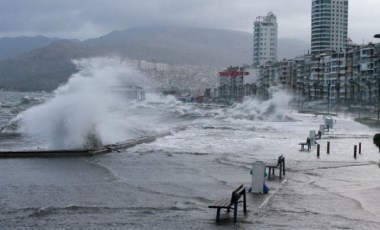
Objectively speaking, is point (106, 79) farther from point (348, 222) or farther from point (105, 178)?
point (348, 222)

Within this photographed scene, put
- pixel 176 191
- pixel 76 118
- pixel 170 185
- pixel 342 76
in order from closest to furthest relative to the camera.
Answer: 1. pixel 176 191
2. pixel 170 185
3. pixel 76 118
4. pixel 342 76

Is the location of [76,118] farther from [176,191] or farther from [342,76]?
[342,76]

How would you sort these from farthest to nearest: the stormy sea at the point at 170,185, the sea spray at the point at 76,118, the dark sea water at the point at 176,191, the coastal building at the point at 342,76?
1. the coastal building at the point at 342,76
2. the sea spray at the point at 76,118
3. the stormy sea at the point at 170,185
4. the dark sea water at the point at 176,191

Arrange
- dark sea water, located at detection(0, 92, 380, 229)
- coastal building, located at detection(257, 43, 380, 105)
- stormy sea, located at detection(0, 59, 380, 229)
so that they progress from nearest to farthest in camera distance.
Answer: dark sea water, located at detection(0, 92, 380, 229)
stormy sea, located at detection(0, 59, 380, 229)
coastal building, located at detection(257, 43, 380, 105)

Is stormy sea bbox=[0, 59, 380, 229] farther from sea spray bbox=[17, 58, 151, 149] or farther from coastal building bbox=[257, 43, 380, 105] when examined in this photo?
coastal building bbox=[257, 43, 380, 105]

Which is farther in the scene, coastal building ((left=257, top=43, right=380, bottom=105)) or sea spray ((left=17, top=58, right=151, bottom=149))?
coastal building ((left=257, top=43, right=380, bottom=105))

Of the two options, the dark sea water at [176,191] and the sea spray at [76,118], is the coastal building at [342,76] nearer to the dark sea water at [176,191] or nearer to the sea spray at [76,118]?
the sea spray at [76,118]

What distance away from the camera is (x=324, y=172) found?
2327 centimetres

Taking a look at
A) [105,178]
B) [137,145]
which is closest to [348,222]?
[105,178]

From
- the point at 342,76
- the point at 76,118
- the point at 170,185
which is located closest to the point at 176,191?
the point at 170,185

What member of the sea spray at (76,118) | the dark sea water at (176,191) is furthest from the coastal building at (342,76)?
the dark sea water at (176,191)

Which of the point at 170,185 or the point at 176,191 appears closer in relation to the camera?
the point at 176,191

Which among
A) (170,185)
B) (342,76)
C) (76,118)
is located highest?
(342,76)

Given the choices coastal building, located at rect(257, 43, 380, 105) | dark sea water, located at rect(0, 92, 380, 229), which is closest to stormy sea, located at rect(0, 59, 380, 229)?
dark sea water, located at rect(0, 92, 380, 229)
